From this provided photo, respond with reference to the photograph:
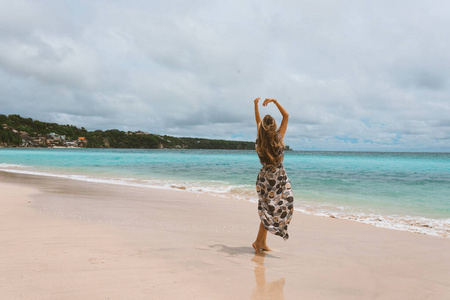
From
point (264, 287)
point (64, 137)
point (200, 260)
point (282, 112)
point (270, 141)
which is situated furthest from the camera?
point (64, 137)

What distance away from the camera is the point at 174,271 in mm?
3510

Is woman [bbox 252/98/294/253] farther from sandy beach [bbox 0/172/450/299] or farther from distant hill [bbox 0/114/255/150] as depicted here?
distant hill [bbox 0/114/255/150]

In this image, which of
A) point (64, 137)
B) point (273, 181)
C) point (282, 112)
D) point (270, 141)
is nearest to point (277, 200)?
point (273, 181)

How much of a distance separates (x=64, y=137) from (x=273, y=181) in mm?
165192

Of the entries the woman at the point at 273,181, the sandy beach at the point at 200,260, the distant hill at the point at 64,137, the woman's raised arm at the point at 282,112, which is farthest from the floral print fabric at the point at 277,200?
the distant hill at the point at 64,137

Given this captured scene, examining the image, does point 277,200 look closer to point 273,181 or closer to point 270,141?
point 273,181

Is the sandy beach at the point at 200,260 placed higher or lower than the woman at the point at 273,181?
lower

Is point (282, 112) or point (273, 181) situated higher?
point (282, 112)

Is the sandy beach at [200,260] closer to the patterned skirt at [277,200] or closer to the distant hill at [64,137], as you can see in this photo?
the patterned skirt at [277,200]

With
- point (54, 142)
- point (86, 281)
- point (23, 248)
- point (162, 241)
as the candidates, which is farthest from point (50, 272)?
point (54, 142)

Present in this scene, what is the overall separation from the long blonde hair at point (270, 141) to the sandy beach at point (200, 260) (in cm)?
157

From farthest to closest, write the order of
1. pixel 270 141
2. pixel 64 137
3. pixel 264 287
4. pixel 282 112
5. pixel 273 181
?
1. pixel 64 137
2. pixel 282 112
3. pixel 273 181
4. pixel 270 141
5. pixel 264 287

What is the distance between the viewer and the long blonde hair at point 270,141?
4.21m

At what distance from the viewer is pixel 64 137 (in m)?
146
